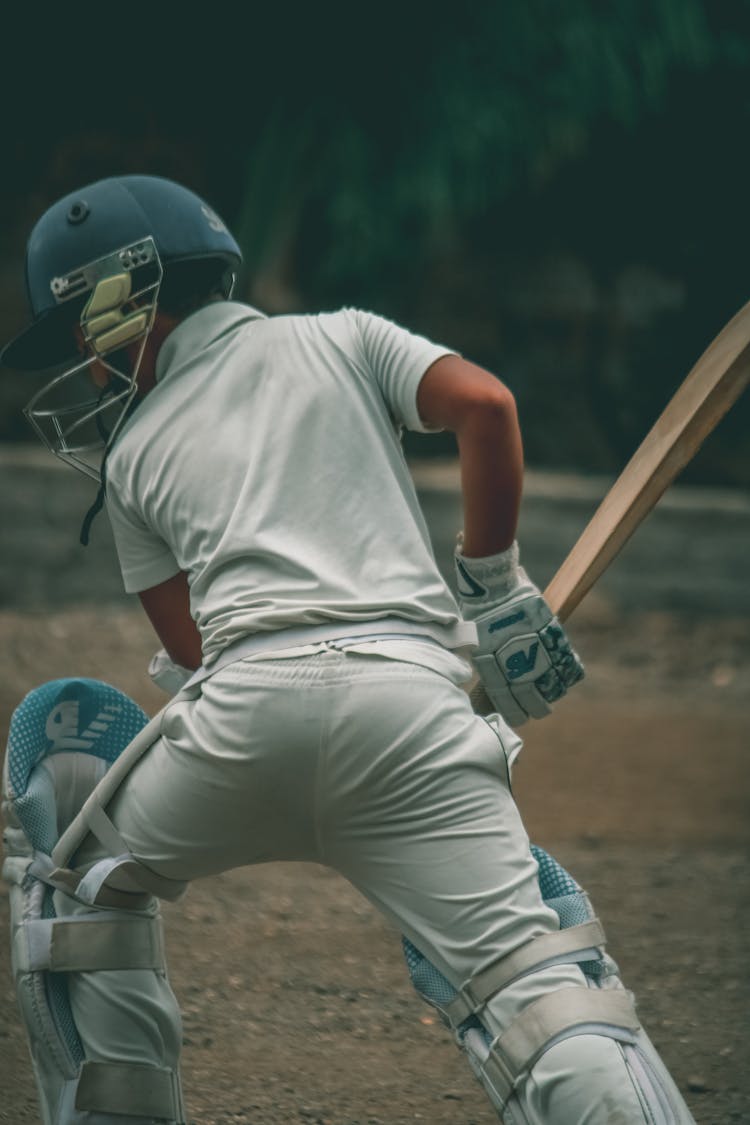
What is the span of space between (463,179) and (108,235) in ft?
26.1

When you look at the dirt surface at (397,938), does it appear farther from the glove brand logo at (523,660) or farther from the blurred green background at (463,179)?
the blurred green background at (463,179)

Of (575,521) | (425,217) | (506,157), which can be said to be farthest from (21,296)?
(575,521)

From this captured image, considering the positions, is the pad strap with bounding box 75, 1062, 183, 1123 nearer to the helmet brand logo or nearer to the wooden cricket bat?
the wooden cricket bat

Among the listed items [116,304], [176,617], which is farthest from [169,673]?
[116,304]

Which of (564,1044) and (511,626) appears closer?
(564,1044)

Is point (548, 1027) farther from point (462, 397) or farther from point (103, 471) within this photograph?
point (103, 471)

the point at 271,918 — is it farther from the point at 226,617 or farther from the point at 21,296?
the point at 21,296

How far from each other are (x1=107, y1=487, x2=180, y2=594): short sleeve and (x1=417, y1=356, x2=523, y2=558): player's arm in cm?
53

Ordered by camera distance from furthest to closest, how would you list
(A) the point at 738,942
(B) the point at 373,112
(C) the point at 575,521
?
(B) the point at 373,112 < (C) the point at 575,521 < (A) the point at 738,942

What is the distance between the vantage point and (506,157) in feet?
33.7

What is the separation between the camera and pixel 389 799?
2.22 meters

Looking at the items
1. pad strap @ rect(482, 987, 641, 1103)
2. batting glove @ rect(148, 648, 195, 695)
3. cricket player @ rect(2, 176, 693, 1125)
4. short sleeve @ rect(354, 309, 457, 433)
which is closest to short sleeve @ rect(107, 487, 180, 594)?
cricket player @ rect(2, 176, 693, 1125)

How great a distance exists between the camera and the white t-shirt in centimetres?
233

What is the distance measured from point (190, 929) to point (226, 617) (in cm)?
234
